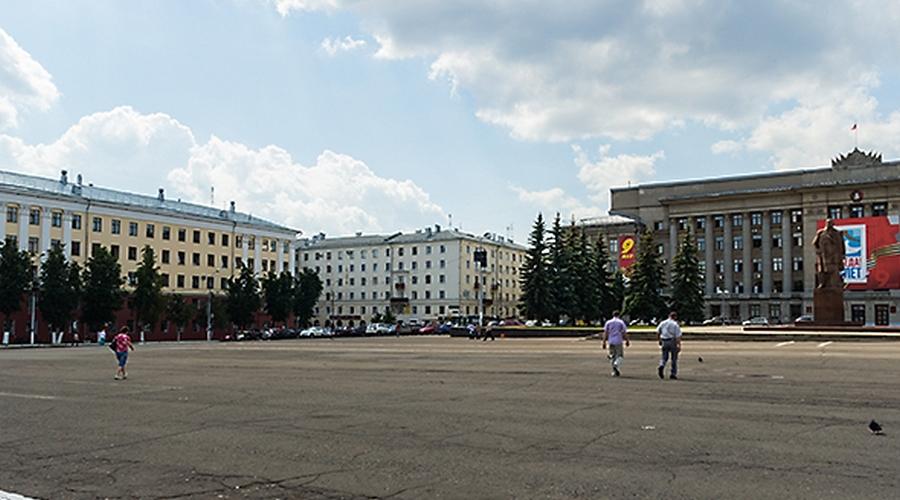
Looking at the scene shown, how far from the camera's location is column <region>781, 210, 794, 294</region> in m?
104

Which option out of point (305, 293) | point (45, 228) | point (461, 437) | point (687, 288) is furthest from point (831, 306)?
point (45, 228)

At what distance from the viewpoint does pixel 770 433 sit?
1046cm

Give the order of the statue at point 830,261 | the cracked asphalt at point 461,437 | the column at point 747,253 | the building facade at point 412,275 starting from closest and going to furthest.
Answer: the cracked asphalt at point 461,437, the statue at point 830,261, the column at point 747,253, the building facade at point 412,275

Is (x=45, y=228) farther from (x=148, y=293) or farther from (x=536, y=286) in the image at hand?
(x=536, y=286)

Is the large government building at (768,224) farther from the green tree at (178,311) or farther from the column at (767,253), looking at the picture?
the green tree at (178,311)

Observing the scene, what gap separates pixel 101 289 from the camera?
A: 66.5m

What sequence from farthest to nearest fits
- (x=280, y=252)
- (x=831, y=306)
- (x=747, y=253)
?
(x=747, y=253), (x=280, y=252), (x=831, y=306)

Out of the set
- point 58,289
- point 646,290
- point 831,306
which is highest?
point 646,290

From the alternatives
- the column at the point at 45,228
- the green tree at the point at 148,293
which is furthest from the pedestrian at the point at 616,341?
the column at the point at 45,228

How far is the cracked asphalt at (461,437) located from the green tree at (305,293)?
72.6 metres

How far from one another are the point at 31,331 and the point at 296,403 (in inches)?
2323

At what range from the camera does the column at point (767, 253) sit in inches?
4176

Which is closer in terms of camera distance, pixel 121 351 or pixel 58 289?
pixel 121 351

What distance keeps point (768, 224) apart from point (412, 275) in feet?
174
